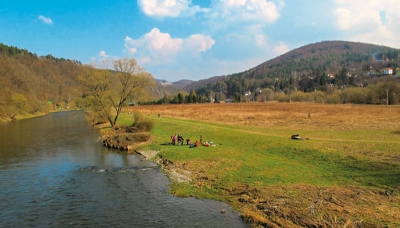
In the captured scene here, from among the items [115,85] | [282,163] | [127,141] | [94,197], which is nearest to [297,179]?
[282,163]

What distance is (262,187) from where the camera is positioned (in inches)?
715

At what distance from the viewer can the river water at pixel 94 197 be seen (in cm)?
1509

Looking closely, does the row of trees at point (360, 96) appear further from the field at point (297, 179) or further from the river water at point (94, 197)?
the field at point (297, 179)

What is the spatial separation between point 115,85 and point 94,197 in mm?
40980

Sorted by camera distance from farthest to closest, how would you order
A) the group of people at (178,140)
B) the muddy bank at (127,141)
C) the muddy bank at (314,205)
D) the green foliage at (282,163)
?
the muddy bank at (127,141)
the group of people at (178,140)
the green foliage at (282,163)
the muddy bank at (314,205)

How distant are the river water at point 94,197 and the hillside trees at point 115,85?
2389 cm

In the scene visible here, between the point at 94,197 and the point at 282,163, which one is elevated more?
the point at 282,163

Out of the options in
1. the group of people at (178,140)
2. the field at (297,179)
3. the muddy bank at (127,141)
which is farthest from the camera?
the muddy bank at (127,141)

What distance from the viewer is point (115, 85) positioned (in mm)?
56781

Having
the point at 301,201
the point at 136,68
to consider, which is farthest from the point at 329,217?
the point at 136,68

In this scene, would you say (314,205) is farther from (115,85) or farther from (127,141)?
(115,85)

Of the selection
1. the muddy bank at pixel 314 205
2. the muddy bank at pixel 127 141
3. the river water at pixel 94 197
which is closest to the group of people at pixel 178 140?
the river water at pixel 94 197

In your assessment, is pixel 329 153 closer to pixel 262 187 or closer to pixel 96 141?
pixel 262 187

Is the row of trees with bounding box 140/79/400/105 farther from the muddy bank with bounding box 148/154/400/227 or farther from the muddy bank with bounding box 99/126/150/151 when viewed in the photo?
the muddy bank with bounding box 148/154/400/227
